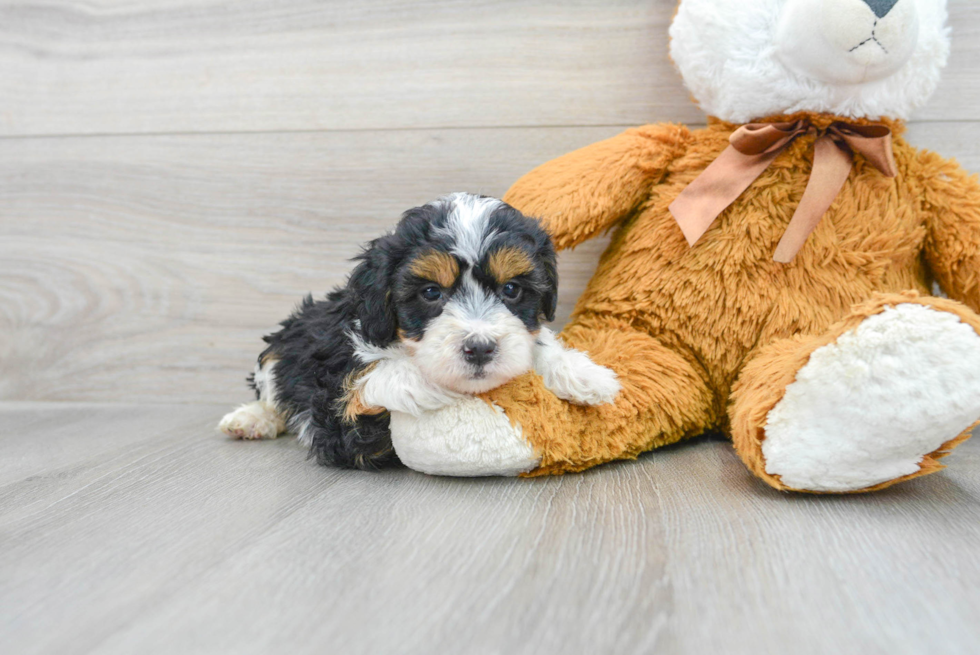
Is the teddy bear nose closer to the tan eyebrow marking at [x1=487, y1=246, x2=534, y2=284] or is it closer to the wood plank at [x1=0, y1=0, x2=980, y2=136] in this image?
the wood plank at [x1=0, y1=0, x2=980, y2=136]

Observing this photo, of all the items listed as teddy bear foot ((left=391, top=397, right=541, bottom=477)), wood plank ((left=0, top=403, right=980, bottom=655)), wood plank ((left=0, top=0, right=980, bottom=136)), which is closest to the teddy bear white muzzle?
wood plank ((left=0, top=0, right=980, bottom=136))

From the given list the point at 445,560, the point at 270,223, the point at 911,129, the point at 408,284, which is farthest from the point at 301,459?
the point at 911,129

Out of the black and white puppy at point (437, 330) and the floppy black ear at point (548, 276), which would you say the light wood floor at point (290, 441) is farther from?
the floppy black ear at point (548, 276)

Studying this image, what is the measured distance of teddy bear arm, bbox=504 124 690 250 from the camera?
1.59 m

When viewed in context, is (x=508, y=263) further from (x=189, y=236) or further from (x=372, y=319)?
(x=189, y=236)

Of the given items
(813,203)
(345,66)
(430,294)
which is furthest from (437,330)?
(345,66)

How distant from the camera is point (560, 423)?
136cm

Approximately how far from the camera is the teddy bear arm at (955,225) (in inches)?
59.3

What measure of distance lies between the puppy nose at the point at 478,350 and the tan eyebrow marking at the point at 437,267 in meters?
0.13

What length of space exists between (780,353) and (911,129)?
88cm

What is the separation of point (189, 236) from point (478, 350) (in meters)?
1.33

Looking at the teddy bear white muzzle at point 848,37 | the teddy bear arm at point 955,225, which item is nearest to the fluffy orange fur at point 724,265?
the teddy bear arm at point 955,225

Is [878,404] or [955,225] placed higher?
[955,225]

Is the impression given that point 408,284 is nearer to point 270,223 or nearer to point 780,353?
point 780,353
